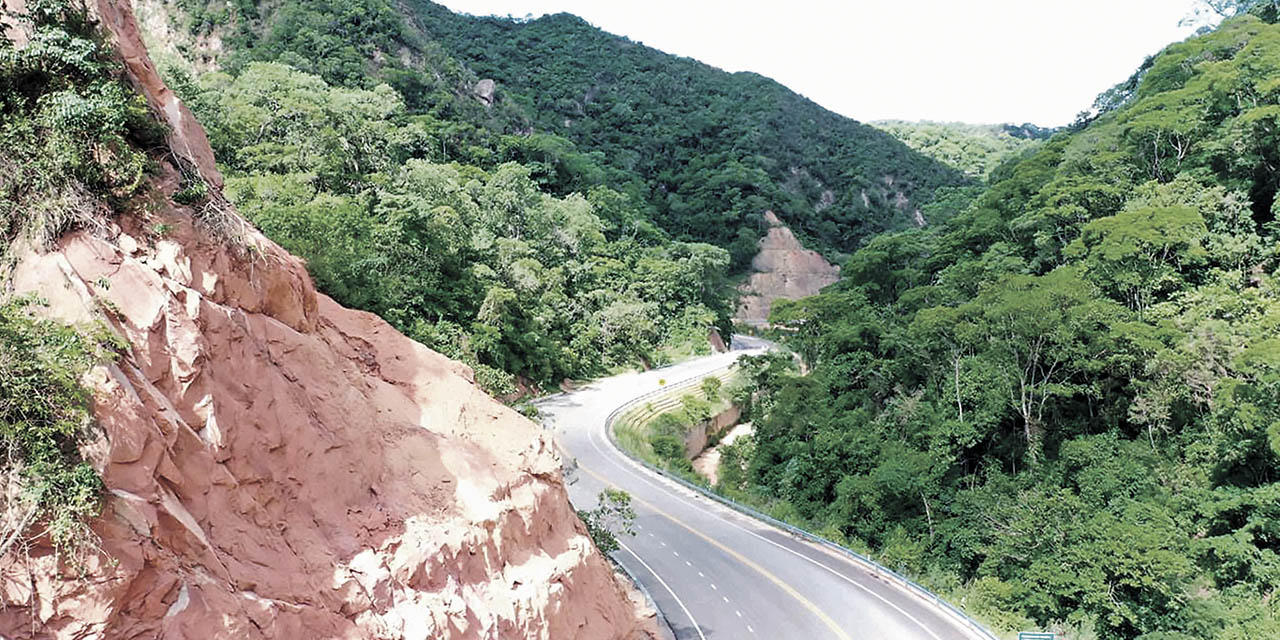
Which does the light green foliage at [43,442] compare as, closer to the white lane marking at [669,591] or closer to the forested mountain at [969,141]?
the white lane marking at [669,591]

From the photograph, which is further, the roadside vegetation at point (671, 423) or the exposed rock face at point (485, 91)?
the exposed rock face at point (485, 91)

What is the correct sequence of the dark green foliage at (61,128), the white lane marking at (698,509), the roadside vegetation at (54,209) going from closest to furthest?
the roadside vegetation at (54,209) → the dark green foliage at (61,128) → the white lane marking at (698,509)

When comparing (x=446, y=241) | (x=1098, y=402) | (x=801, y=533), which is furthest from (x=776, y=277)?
(x=801, y=533)

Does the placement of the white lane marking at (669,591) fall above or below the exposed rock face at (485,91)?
below

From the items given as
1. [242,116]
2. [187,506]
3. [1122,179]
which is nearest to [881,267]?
[1122,179]

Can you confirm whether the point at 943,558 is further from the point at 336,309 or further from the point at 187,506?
the point at 187,506

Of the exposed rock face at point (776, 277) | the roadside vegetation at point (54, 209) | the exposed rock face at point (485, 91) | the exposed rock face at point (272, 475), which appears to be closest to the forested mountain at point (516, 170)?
the exposed rock face at point (485, 91)

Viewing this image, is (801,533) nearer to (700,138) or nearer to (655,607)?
(655,607)
